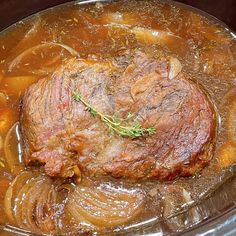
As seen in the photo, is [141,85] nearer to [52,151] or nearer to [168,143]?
[168,143]

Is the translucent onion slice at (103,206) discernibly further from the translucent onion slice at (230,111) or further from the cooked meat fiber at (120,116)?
the translucent onion slice at (230,111)

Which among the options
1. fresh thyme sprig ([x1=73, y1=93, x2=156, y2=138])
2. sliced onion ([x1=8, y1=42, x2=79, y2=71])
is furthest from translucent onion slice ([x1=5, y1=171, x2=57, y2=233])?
sliced onion ([x1=8, y1=42, x2=79, y2=71])

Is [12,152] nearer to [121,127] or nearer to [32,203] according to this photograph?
[32,203]

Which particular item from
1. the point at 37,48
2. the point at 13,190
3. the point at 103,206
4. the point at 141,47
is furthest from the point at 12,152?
the point at 141,47

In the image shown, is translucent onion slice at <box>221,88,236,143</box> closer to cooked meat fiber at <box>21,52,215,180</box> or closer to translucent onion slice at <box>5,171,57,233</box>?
cooked meat fiber at <box>21,52,215,180</box>

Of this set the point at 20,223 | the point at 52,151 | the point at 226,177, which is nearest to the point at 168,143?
the point at 226,177

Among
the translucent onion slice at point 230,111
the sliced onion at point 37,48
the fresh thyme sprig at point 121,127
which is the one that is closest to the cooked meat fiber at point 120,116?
the fresh thyme sprig at point 121,127
